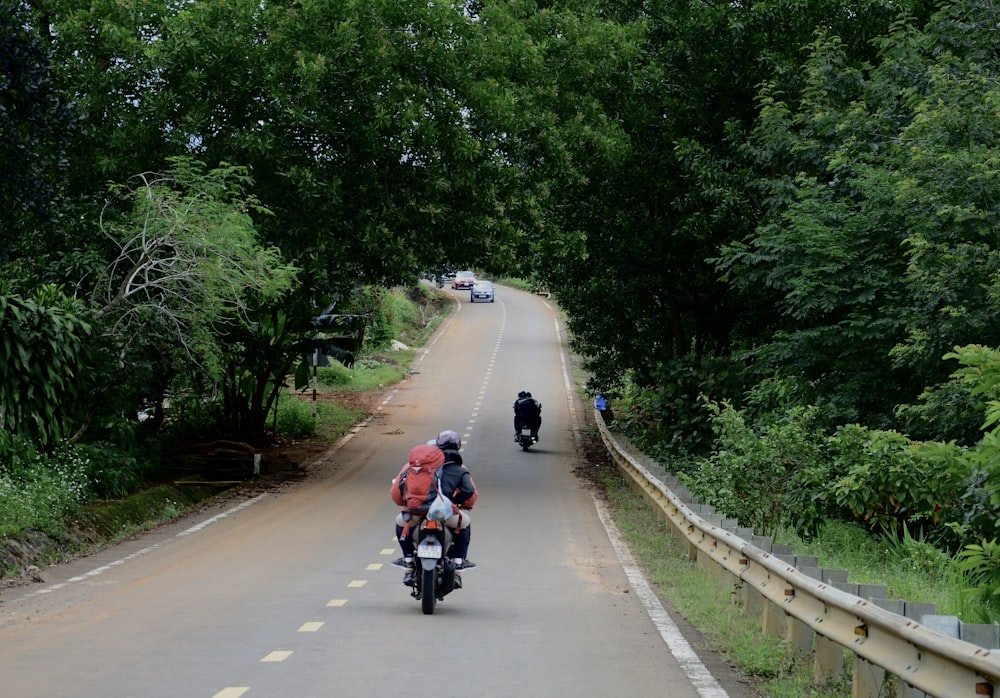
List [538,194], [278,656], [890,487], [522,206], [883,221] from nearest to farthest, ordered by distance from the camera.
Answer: [278,656]
[890,487]
[883,221]
[522,206]
[538,194]

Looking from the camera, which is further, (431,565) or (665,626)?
(431,565)

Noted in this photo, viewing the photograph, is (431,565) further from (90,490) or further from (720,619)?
(90,490)

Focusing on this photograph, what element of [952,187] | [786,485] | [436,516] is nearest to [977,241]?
[952,187]

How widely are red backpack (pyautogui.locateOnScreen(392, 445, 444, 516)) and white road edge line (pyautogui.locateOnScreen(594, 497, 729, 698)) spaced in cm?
235

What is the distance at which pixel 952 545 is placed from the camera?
13.6 metres

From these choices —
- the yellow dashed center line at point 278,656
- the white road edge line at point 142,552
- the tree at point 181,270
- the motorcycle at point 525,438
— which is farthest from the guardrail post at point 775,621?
the motorcycle at point 525,438

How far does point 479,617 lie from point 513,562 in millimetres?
4648

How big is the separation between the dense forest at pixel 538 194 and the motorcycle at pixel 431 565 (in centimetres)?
474

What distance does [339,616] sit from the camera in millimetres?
11055

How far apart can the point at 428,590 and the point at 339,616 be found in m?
0.83

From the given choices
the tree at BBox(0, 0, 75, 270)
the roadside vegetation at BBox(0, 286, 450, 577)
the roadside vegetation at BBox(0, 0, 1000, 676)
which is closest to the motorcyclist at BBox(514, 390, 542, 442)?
Answer: the roadside vegetation at BBox(0, 0, 1000, 676)

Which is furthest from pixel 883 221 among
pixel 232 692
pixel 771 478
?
pixel 232 692

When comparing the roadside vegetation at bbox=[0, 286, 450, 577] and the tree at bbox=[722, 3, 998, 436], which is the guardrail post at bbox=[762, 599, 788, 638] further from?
the roadside vegetation at bbox=[0, 286, 450, 577]

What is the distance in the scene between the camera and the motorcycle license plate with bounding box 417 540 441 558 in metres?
11.4
